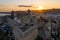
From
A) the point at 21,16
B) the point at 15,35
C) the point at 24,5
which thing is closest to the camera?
the point at 15,35

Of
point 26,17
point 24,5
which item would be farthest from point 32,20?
point 24,5

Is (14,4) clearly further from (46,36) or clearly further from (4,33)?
(46,36)

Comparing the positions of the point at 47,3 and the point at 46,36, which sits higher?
the point at 47,3

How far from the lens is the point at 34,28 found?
9.27 ft

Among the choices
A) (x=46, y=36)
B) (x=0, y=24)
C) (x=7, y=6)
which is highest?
(x=7, y=6)

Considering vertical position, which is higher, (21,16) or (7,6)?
(7,6)

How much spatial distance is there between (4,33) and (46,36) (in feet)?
2.43

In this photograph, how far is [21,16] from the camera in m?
3.15

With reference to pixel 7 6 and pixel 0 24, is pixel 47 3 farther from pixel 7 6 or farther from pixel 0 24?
pixel 0 24

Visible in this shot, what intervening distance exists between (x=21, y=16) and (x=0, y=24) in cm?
42

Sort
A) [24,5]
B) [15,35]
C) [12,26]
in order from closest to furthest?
[15,35]
[12,26]
[24,5]

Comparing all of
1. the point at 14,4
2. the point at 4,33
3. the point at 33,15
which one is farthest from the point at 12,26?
the point at 33,15

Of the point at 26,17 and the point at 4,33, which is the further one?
the point at 26,17

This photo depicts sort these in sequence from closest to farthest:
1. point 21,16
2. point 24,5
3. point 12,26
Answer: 1. point 12,26
2. point 24,5
3. point 21,16
